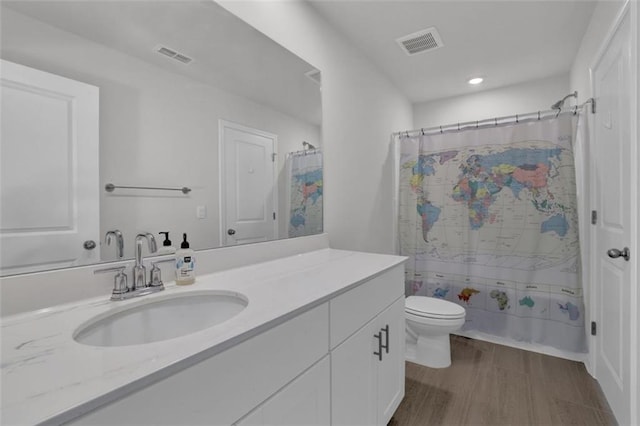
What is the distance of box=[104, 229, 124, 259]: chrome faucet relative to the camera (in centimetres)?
95

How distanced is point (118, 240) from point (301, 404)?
780 mm

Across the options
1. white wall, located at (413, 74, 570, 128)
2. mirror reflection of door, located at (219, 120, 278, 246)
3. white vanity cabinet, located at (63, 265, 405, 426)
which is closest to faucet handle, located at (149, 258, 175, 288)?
mirror reflection of door, located at (219, 120, 278, 246)

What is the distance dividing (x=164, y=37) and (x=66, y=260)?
874 millimetres

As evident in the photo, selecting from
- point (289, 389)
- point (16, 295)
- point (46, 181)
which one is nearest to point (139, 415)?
point (289, 389)

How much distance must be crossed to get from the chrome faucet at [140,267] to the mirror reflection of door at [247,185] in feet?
1.14

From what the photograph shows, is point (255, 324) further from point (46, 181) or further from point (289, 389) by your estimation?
point (46, 181)

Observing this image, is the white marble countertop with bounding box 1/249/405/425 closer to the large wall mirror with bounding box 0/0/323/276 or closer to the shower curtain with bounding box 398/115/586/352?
the large wall mirror with bounding box 0/0/323/276

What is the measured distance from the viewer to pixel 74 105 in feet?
2.91

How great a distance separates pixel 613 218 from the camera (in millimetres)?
1534

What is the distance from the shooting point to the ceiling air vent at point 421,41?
215 cm

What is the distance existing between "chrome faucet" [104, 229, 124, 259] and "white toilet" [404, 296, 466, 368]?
5.66 feet

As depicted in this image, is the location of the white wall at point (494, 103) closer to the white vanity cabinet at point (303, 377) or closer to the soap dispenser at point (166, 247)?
the white vanity cabinet at point (303, 377)

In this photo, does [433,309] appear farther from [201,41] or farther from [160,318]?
[201,41]

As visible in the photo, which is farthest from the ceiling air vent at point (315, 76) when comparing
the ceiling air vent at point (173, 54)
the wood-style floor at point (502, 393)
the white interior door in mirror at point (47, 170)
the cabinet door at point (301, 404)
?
the wood-style floor at point (502, 393)
